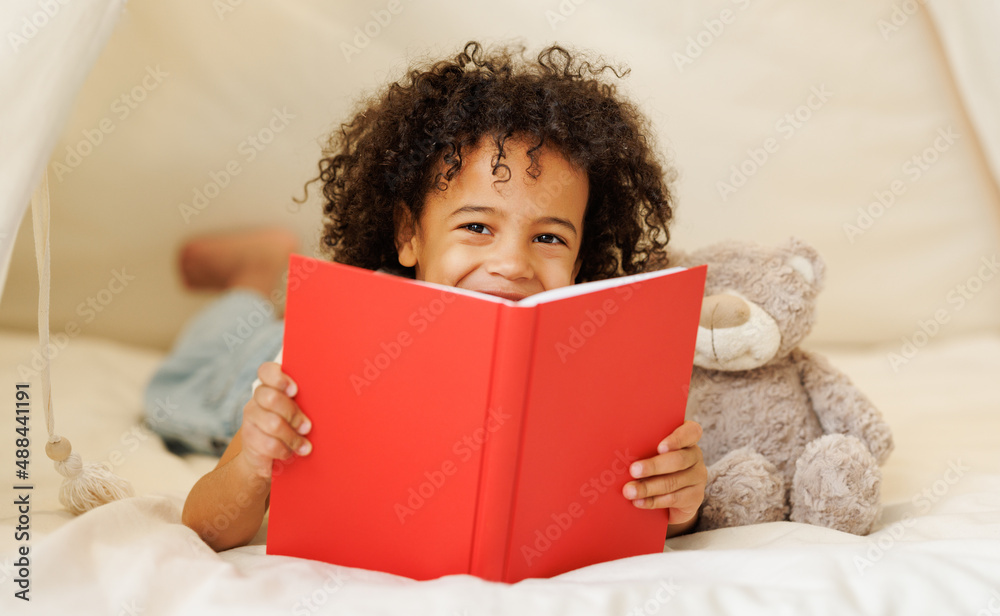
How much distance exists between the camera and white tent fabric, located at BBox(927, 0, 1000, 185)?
4.72 feet

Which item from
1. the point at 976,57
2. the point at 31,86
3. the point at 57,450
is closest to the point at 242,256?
the point at 57,450

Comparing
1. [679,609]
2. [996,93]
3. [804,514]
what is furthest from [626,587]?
[996,93]

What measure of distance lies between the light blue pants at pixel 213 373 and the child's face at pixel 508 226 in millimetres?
518

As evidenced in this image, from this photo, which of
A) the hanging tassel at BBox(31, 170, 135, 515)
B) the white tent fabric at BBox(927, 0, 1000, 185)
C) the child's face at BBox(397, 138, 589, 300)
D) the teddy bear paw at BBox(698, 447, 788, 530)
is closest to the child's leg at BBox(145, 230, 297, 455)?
the hanging tassel at BBox(31, 170, 135, 515)

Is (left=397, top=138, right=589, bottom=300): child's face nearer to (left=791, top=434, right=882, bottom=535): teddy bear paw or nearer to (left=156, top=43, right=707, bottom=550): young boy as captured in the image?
(left=156, top=43, right=707, bottom=550): young boy

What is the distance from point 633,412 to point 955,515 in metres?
0.44

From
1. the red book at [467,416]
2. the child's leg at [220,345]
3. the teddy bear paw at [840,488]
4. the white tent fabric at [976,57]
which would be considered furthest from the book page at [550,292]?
the white tent fabric at [976,57]

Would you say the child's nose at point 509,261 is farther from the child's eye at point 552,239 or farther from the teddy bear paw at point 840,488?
the teddy bear paw at point 840,488

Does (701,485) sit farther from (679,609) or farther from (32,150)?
(32,150)

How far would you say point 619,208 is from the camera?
1218mm

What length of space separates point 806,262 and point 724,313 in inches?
7.1

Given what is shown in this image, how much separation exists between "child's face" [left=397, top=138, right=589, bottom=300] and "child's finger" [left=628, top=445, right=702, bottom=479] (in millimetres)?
261

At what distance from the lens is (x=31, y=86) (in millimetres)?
688

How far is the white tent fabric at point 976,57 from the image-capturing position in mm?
1439
